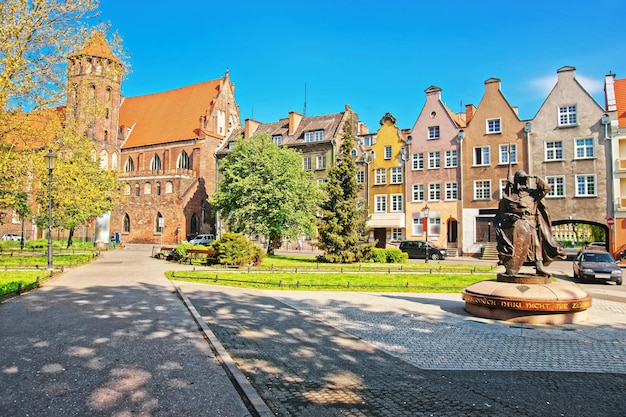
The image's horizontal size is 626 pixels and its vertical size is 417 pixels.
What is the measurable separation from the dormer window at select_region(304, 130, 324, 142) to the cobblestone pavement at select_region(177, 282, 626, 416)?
3889 cm

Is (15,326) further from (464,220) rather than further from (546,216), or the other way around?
(464,220)

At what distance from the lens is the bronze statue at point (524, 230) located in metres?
12.1

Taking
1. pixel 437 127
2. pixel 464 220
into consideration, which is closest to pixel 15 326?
pixel 464 220

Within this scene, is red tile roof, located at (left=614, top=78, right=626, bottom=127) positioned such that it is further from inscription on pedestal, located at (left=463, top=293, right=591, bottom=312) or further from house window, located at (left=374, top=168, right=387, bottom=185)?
inscription on pedestal, located at (left=463, top=293, right=591, bottom=312)

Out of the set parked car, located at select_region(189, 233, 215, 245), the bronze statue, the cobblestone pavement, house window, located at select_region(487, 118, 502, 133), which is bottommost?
the cobblestone pavement

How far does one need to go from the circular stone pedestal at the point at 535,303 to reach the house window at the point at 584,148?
97.1ft

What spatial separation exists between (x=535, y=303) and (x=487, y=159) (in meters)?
31.6

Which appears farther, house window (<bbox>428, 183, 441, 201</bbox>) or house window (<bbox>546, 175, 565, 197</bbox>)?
house window (<bbox>428, 183, 441, 201</bbox>)

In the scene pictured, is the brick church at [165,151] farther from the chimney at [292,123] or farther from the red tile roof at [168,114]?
the chimney at [292,123]

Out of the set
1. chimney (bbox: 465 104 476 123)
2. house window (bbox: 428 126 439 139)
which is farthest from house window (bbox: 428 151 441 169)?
chimney (bbox: 465 104 476 123)

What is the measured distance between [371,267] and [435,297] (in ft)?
32.0

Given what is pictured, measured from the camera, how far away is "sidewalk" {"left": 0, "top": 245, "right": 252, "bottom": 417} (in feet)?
17.8

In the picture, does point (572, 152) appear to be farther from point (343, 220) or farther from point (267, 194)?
point (267, 194)

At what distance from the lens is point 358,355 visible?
808 centimetres
